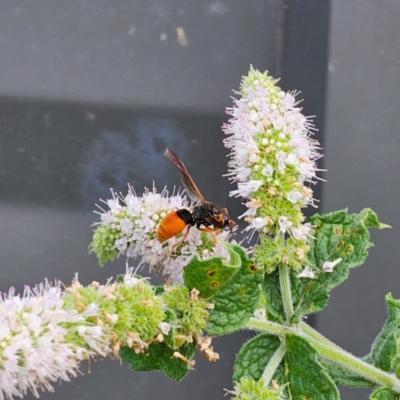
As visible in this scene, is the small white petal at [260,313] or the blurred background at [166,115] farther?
the blurred background at [166,115]

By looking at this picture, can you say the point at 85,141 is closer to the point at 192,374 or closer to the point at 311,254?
the point at 192,374

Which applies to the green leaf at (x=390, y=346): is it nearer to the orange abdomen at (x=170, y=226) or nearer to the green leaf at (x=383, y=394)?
the green leaf at (x=383, y=394)

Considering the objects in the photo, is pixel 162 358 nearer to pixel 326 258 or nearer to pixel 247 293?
pixel 247 293

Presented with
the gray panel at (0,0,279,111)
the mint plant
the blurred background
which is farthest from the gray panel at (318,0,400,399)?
the mint plant

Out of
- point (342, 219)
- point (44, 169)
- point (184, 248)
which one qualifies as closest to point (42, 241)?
point (44, 169)

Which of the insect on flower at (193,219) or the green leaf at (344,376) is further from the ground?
the insect on flower at (193,219)

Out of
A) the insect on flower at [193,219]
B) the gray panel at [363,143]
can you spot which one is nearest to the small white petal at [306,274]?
the insect on flower at [193,219]

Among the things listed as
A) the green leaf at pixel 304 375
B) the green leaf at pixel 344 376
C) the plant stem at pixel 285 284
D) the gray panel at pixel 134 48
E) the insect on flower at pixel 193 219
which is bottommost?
the green leaf at pixel 344 376
